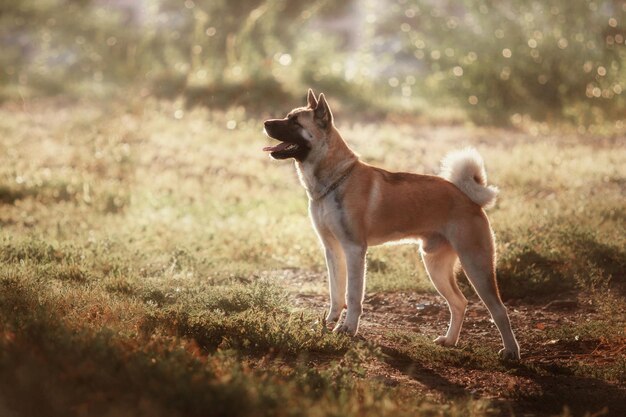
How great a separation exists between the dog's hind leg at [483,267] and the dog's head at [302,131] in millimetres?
1390

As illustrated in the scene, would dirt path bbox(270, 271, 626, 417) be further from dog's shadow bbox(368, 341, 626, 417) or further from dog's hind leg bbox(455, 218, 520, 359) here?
dog's hind leg bbox(455, 218, 520, 359)

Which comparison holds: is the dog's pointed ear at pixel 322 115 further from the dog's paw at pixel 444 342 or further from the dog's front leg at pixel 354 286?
the dog's paw at pixel 444 342

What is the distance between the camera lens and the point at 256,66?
22344 millimetres

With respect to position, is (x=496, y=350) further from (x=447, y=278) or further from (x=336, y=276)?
(x=336, y=276)

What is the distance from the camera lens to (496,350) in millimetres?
6770

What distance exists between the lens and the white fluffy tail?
22.2ft

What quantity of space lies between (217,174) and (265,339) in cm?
894

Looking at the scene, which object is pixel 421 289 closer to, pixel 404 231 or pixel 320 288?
pixel 320 288

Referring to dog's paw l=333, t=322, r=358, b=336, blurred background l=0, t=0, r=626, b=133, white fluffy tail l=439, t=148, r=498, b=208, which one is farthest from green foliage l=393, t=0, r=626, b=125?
dog's paw l=333, t=322, r=358, b=336

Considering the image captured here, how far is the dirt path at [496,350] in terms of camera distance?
214 inches

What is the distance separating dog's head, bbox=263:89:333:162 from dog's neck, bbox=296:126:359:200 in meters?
0.05

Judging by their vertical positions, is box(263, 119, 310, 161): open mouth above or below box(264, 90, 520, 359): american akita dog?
above

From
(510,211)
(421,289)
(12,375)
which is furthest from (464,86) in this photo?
(12,375)

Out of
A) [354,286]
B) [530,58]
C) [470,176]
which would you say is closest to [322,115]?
[470,176]
